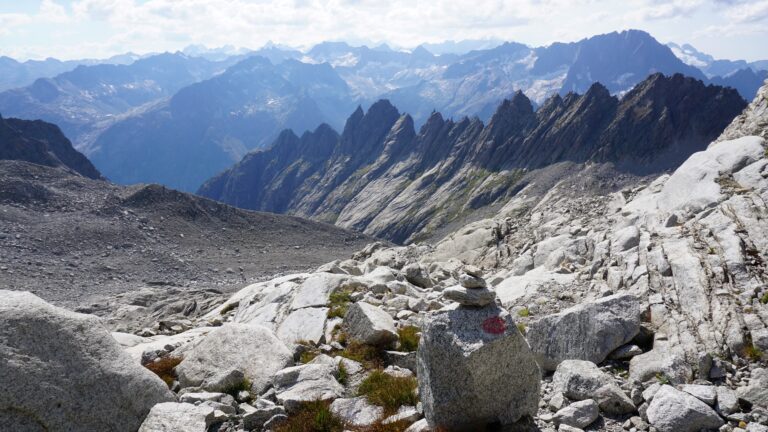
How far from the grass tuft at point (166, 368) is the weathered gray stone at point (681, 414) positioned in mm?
14025

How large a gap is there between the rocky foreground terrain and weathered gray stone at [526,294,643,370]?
46mm

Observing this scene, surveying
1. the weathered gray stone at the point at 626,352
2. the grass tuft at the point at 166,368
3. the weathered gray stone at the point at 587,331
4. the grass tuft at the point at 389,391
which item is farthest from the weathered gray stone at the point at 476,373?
the grass tuft at the point at 166,368

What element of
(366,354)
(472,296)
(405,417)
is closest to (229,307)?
(366,354)

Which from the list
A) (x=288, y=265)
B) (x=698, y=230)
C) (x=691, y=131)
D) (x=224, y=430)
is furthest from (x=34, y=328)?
(x=691, y=131)

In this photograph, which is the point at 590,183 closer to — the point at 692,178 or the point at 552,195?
the point at 552,195

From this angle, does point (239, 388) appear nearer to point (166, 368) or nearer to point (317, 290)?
point (166, 368)

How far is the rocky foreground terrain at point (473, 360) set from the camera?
11.7 meters

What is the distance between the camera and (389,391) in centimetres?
1366

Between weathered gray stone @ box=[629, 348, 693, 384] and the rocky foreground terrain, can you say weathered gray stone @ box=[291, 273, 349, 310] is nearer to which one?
the rocky foreground terrain

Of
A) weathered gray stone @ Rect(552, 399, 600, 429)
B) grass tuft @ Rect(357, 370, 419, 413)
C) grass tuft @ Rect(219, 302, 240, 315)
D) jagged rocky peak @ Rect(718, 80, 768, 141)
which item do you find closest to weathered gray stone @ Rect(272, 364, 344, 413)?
grass tuft @ Rect(357, 370, 419, 413)

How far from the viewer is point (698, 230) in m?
Answer: 21.5

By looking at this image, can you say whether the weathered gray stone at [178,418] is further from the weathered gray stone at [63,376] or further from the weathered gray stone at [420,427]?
the weathered gray stone at [420,427]

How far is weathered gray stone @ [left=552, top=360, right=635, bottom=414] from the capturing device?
12.3 meters

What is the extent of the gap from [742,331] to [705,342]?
98 cm
